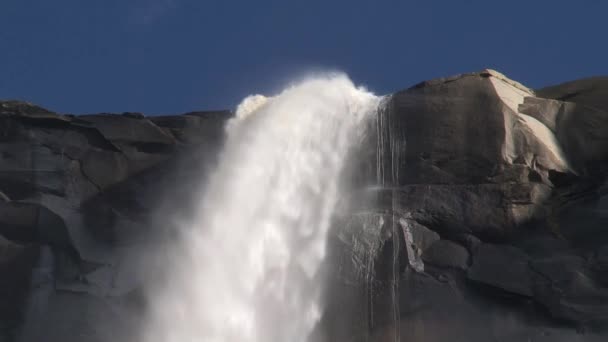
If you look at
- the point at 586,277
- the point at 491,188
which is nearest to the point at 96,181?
the point at 491,188

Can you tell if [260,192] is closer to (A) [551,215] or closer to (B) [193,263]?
(B) [193,263]

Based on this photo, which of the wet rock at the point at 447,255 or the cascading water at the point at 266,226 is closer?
the wet rock at the point at 447,255

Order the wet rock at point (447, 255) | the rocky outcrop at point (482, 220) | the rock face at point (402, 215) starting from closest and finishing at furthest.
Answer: the rocky outcrop at point (482, 220), the rock face at point (402, 215), the wet rock at point (447, 255)

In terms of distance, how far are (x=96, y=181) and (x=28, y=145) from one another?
1.79m

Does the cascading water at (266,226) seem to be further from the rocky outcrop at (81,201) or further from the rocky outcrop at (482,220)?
the rocky outcrop at (482,220)

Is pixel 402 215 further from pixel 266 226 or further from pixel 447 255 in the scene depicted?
pixel 266 226

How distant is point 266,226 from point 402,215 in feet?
10.7

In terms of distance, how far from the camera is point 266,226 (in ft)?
85.7

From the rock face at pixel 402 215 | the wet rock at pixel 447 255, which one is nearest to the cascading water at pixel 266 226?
the rock face at pixel 402 215

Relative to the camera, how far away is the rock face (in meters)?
23.7

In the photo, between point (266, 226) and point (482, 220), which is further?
point (266, 226)

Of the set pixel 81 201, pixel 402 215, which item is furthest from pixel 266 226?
pixel 81 201

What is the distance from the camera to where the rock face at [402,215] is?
→ 77.8 feet

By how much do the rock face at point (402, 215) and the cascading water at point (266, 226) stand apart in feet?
1.67
